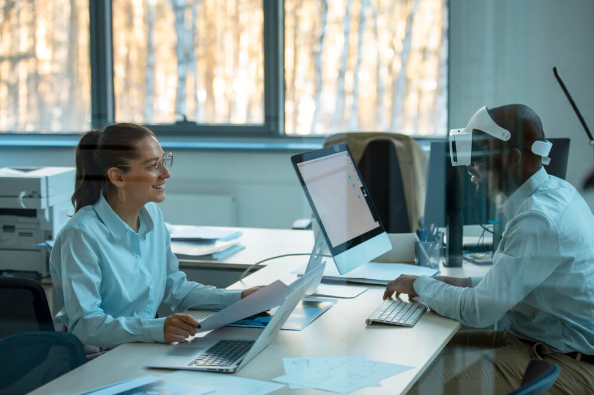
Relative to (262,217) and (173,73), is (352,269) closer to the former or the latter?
(262,217)

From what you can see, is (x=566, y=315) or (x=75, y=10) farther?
(x=75, y=10)

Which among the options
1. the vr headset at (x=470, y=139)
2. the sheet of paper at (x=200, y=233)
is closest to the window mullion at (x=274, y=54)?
the sheet of paper at (x=200, y=233)

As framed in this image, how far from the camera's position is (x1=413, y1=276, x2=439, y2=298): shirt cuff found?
1.50 m

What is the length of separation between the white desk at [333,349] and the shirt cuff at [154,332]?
1 cm

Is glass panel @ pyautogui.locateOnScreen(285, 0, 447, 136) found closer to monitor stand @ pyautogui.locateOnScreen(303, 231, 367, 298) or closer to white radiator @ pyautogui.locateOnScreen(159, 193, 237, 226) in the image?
white radiator @ pyautogui.locateOnScreen(159, 193, 237, 226)

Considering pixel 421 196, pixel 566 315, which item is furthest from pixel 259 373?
pixel 421 196

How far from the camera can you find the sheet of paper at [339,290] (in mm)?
1617

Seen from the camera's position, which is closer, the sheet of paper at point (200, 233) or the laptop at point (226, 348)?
the laptop at point (226, 348)

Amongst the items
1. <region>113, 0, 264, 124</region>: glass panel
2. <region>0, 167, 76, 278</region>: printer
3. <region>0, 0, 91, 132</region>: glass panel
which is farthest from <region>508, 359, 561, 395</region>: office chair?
<region>113, 0, 264, 124</region>: glass panel

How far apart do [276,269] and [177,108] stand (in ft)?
5.04

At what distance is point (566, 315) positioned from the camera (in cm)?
148

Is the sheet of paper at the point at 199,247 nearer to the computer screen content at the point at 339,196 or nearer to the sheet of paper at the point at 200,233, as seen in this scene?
the sheet of paper at the point at 200,233

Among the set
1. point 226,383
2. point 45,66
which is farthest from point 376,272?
point 45,66

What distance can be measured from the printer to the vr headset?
48.7 inches
